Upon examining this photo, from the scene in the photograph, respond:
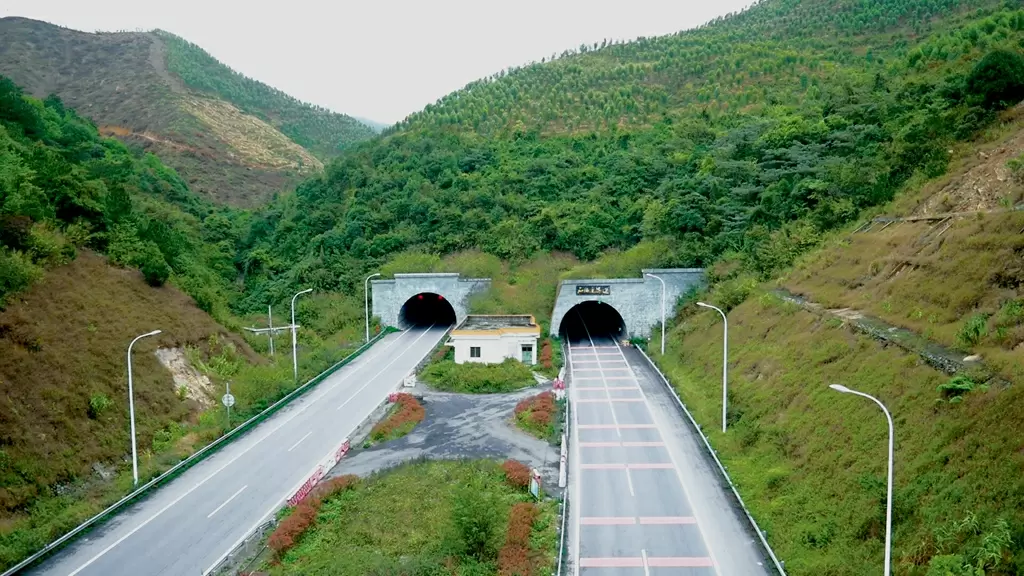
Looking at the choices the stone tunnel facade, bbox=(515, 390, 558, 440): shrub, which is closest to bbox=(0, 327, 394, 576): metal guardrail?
the stone tunnel facade

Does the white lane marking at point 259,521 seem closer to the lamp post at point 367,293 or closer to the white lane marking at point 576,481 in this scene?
the white lane marking at point 576,481

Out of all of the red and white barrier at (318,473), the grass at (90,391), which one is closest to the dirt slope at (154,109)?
the grass at (90,391)

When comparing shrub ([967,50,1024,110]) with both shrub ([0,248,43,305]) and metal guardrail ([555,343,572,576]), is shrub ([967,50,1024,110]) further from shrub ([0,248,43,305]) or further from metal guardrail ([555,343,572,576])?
shrub ([0,248,43,305])

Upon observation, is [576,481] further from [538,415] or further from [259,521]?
[259,521]

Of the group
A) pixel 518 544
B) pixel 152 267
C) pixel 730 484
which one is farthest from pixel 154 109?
pixel 730 484

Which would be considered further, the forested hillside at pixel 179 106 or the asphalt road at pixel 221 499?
the forested hillside at pixel 179 106

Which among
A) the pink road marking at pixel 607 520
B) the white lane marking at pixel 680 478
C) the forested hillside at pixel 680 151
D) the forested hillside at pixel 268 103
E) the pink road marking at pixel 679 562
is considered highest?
the forested hillside at pixel 268 103

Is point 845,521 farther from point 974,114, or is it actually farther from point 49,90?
point 49,90
